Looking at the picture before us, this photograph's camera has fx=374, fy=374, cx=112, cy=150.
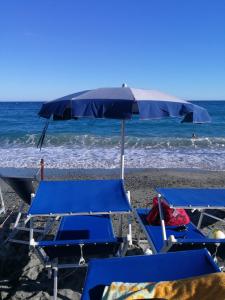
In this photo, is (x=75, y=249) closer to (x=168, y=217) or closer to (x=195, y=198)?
(x=168, y=217)

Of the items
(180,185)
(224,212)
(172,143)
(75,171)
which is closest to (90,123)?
(172,143)

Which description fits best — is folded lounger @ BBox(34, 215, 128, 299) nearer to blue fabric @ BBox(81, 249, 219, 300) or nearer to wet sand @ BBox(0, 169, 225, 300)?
wet sand @ BBox(0, 169, 225, 300)

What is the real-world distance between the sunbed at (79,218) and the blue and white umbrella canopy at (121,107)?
3.74 feet

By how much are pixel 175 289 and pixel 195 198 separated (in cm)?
237

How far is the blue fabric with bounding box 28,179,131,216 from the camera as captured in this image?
467 centimetres

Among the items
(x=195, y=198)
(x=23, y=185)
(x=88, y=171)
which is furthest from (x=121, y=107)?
(x=88, y=171)

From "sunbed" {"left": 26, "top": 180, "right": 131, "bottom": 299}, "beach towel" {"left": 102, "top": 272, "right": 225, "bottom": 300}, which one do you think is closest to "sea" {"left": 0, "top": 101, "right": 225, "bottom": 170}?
"sunbed" {"left": 26, "top": 180, "right": 131, "bottom": 299}

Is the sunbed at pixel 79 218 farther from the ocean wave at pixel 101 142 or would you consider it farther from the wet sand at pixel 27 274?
the ocean wave at pixel 101 142

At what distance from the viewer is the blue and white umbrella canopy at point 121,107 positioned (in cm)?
476

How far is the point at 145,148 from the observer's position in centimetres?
1977

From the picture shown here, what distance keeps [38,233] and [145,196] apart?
345 centimetres

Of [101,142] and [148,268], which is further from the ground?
[148,268]

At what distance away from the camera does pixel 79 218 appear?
225 inches

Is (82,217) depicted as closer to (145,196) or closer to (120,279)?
(120,279)
